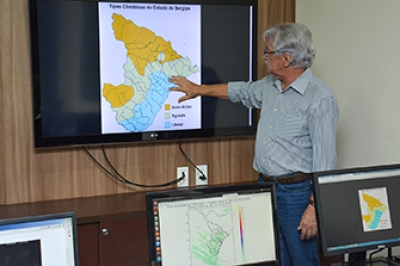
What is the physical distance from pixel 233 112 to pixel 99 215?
104 centimetres

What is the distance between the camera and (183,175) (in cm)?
325

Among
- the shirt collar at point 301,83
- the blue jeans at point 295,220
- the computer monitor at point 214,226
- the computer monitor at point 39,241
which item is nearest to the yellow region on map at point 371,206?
the computer monitor at point 214,226

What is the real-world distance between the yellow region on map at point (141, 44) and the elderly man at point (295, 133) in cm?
67

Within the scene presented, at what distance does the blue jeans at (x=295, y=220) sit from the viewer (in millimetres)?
2459

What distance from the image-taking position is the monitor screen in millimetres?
1880

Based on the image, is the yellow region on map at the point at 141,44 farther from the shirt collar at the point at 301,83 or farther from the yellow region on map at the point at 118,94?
the shirt collar at the point at 301,83

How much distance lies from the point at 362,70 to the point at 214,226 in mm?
1609

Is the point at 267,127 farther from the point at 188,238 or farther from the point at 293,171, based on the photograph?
the point at 188,238

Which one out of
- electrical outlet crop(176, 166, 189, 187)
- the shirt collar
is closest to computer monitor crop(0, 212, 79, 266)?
the shirt collar

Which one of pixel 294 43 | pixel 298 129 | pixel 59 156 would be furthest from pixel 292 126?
pixel 59 156

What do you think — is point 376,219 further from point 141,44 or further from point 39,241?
point 141,44

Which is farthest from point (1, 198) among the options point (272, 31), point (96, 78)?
point (272, 31)

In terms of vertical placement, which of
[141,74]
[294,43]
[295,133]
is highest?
[294,43]

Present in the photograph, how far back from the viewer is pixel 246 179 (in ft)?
11.3
